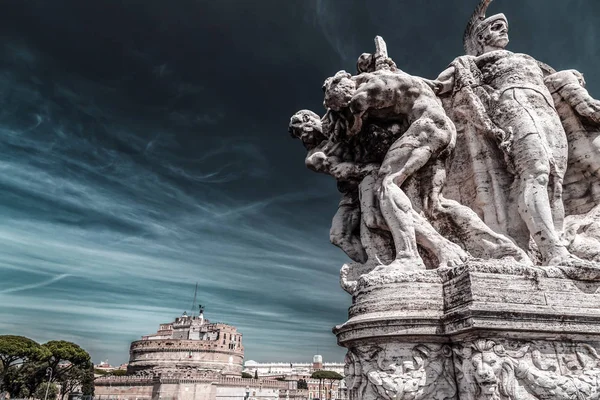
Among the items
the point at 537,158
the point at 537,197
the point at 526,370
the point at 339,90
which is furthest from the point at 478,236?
the point at 339,90

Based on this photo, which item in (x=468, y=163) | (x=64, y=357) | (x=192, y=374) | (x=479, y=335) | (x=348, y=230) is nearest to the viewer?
(x=479, y=335)

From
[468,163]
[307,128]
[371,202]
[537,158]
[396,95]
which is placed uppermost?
[307,128]

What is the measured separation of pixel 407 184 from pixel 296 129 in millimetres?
1909

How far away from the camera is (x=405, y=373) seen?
10.7 feet

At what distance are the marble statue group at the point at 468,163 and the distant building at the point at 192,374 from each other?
47.1 metres

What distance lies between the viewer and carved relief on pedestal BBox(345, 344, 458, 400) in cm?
320

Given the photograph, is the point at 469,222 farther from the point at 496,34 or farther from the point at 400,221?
the point at 496,34

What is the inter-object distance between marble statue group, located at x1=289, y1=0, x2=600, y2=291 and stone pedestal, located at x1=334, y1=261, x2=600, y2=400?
1.14 feet

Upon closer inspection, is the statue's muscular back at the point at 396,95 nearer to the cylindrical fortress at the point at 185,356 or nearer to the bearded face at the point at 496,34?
the bearded face at the point at 496,34

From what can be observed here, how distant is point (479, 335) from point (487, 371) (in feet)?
0.83

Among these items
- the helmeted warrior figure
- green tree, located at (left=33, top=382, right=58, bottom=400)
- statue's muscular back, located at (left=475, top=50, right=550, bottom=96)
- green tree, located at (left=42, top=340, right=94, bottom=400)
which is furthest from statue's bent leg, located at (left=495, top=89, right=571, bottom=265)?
green tree, located at (left=42, top=340, right=94, bottom=400)

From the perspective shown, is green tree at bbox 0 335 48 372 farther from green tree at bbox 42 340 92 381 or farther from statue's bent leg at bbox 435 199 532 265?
statue's bent leg at bbox 435 199 532 265

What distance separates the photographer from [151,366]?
55438 millimetres

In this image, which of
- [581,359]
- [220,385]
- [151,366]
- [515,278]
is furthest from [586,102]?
[151,366]
